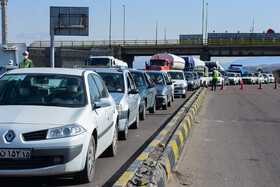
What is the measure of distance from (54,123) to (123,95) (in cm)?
475

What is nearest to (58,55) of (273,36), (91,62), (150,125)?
(91,62)

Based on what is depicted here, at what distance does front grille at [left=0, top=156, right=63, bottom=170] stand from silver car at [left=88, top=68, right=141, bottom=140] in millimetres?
Result: 4227

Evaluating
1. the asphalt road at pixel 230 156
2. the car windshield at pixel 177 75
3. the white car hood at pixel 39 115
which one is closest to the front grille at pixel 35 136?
the white car hood at pixel 39 115

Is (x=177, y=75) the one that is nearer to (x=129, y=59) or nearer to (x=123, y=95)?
(x=123, y=95)

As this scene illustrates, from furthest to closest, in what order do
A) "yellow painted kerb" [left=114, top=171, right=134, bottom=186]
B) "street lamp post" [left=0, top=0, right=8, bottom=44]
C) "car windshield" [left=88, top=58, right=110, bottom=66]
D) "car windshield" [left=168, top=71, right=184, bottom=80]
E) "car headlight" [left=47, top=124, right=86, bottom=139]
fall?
"car windshield" [left=88, top=58, right=110, bottom=66], "street lamp post" [left=0, top=0, right=8, bottom=44], "car windshield" [left=168, top=71, right=184, bottom=80], "car headlight" [left=47, top=124, right=86, bottom=139], "yellow painted kerb" [left=114, top=171, right=134, bottom=186]

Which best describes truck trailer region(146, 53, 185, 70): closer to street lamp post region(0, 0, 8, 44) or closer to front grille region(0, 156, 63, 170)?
street lamp post region(0, 0, 8, 44)

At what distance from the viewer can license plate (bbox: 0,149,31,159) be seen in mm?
5324

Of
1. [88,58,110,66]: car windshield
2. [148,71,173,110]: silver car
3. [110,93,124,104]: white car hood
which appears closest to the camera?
[110,93,124,104]: white car hood

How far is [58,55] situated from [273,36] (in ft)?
120

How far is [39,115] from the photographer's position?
5.73 metres

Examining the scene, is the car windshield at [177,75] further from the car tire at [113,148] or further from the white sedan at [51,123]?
the white sedan at [51,123]

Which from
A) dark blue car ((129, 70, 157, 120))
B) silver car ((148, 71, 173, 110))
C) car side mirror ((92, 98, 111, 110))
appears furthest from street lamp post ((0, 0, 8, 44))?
car side mirror ((92, 98, 111, 110))

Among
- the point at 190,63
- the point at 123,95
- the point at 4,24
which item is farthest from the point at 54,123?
the point at 190,63

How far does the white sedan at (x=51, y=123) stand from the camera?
5.37 metres
